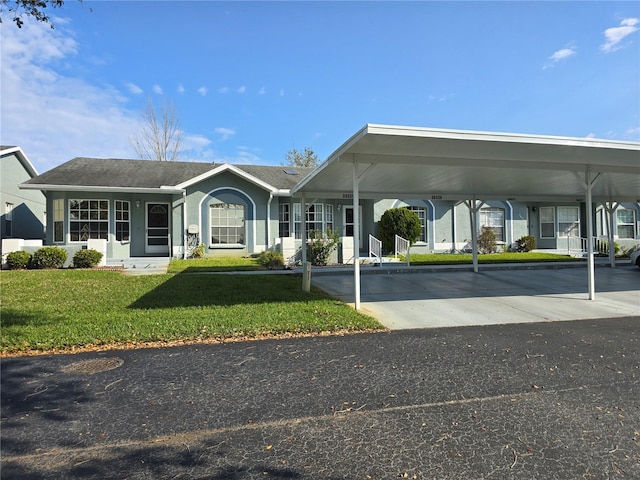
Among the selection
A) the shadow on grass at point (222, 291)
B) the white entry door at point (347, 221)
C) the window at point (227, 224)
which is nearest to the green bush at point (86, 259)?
the shadow on grass at point (222, 291)

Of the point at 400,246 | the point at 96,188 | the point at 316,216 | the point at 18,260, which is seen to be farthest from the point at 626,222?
the point at 18,260

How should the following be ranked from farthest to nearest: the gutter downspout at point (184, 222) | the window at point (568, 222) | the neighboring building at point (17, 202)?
the window at point (568, 222) → the neighboring building at point (17, 202) → the gutter downspout at point (184, 222)

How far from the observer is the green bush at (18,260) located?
13.6 meters

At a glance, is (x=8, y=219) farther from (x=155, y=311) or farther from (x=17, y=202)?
(x=155, y=311)

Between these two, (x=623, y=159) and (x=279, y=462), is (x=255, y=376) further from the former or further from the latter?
(x=623, y=159)

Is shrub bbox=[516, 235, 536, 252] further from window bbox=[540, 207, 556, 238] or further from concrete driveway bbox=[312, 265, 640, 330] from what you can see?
concrete driveway bbox=[312, 265, 640, 330]

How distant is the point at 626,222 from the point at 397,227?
16.4 m

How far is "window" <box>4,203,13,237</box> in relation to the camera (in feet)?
62.0

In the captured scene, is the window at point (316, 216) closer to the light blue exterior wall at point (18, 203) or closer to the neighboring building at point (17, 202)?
the neighboring building at point (17, 202)

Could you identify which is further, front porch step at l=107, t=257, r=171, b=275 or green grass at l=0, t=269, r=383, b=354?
front porch step at l=107, t=257, r=171, b=275

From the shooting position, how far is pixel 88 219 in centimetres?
1630

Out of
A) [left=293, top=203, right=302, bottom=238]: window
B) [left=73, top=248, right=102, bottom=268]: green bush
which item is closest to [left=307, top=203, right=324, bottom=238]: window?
[left=293, top=203, right=302, bottom=238]: window

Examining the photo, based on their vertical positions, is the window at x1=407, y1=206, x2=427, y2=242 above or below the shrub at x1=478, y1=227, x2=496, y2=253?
above

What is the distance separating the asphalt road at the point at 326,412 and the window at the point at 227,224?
40.9 feet
